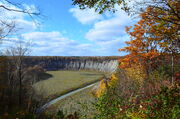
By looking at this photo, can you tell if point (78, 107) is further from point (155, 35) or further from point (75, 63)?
point (75, 63)

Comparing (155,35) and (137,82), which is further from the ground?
(155,35)

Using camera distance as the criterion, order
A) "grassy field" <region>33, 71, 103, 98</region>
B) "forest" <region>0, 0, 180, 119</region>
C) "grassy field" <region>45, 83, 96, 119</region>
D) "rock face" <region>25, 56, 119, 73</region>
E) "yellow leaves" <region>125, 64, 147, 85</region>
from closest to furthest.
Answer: "forest" <region>0, 0, 180, 119</region> → "yellow leaves" <region>125, 64, 147, 85</region> → "grassy field" <region>45, 83, 96, 119</region> → "grassy field" <region>33, 71, 103, 98</region> → "rock face" <region>25, 56, 119, 73</region>

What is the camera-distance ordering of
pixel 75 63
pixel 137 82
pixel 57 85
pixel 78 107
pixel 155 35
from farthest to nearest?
pixel 75 63
pixel 57 85
pixel 78 107
pixel 155 35
pixel 137 82

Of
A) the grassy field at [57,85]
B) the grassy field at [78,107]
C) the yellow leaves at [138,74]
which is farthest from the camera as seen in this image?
the grassy field at [57,85]

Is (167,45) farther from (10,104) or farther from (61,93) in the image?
(61,93)

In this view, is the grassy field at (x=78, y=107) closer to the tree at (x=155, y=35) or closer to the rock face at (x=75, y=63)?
the tree at (x=155, y=35)

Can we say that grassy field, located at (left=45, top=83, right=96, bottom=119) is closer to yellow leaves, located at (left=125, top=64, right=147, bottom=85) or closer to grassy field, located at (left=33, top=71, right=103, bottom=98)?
grassy field, located at (left=33, top=71, right=103, bottom=98)

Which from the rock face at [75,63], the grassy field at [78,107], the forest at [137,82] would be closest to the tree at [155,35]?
the forest at [137,82]

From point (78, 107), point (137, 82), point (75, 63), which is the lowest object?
point (78, 107)

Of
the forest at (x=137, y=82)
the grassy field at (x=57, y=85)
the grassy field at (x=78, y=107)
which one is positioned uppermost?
the forest at (x=137, y=82)

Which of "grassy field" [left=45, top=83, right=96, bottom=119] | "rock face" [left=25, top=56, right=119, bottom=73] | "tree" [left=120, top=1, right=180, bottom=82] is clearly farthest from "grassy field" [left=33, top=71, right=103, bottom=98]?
"rock face" [left=25, top=56, right=119, bottom=73]

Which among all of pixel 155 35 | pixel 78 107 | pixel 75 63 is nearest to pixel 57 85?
pixel 78 107

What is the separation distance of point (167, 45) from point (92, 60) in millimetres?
108581

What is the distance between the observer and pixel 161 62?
14.5 metres
